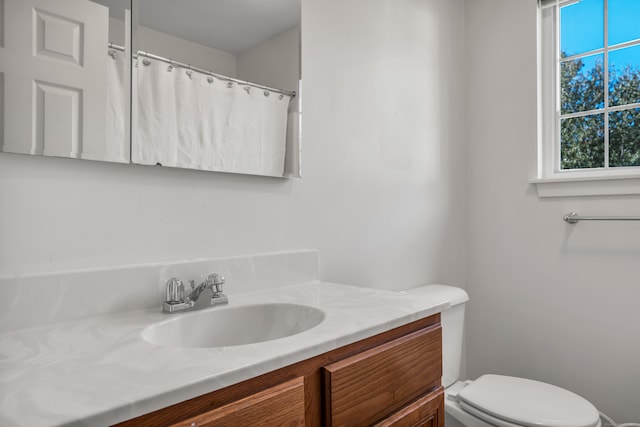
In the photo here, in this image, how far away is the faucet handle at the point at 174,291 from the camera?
957 millimetres

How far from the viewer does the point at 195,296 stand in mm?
985

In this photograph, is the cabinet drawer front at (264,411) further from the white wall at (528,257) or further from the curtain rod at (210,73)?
the white wall at (528,257)

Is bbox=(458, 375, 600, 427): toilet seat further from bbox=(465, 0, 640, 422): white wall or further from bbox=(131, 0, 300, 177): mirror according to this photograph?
bbox=(131, 0, 300, 177): mirror

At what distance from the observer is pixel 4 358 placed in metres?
0.63

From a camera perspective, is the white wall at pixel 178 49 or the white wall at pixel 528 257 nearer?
the white wall at pixel 178 49

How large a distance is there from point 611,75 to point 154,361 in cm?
203

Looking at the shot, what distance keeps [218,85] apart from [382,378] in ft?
2.82

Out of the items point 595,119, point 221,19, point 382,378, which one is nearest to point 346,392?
point 382,378

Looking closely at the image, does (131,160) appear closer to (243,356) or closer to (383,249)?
(243,356)

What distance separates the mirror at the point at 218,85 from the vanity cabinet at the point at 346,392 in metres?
0.62

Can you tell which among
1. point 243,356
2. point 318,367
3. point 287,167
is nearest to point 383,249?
point 287,167


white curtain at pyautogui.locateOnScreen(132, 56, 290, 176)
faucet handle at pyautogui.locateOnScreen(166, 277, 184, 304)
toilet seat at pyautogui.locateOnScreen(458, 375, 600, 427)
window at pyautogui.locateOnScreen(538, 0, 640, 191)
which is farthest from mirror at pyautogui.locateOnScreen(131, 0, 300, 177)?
window at pyautogui.locateOnScreen(538, 0, 640, 191)

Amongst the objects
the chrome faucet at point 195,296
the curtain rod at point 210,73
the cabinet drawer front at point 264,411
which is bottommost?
the cabinet drawer front at point 264,411

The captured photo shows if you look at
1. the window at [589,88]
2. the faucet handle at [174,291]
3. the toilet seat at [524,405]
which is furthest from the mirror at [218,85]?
the window at [589,88]
